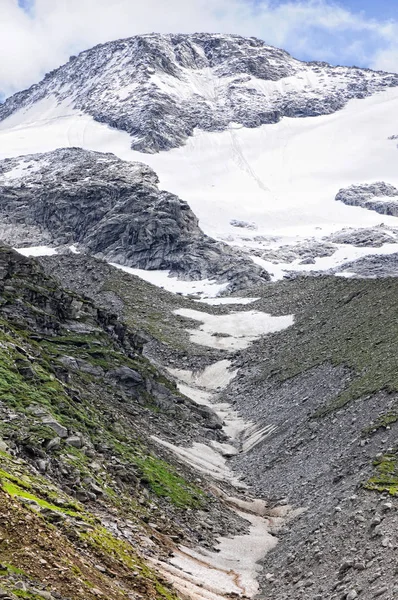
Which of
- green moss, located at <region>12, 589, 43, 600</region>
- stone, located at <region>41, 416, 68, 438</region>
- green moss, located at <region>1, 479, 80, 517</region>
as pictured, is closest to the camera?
green moss, located at <region>12, 589, 43, 600</region>

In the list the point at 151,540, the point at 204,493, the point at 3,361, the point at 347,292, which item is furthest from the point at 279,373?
the point at 151,540

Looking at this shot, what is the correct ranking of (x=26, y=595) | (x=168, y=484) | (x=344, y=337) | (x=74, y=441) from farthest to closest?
(x=344, y=337) → (x=168, y=484) → (x=74, y=441) → (x=26, y=595)

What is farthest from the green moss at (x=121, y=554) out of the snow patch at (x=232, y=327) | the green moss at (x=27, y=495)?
the snow patch at (x=232, y=327)

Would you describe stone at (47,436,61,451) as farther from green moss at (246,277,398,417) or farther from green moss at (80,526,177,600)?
green moss at (246,277,398,417)

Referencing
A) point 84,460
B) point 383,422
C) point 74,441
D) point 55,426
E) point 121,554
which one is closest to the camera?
point 121,554

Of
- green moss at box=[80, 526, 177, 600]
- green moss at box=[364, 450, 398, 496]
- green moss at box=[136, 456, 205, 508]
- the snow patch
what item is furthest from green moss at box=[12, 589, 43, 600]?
the snow patch

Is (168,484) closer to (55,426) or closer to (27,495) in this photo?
(55,426)

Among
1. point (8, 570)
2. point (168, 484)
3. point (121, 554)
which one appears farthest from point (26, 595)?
point (168, 484)

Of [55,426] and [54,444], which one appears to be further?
[55,426]

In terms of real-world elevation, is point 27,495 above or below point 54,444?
above

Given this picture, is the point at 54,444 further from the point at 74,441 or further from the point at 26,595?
the point at 26,595

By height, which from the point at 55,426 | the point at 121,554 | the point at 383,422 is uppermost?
the point at 383,422

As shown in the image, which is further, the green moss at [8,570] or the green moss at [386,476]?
the green moss at [386,476]

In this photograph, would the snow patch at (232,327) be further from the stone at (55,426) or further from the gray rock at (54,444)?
the gray rock at (54,444)
